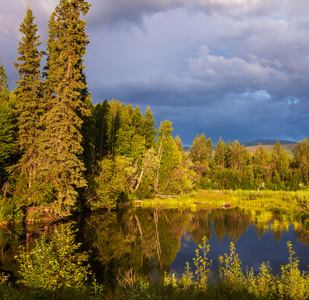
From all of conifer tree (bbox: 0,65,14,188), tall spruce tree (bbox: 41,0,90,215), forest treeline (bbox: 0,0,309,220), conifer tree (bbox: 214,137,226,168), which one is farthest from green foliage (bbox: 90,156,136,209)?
conifer tree (bbox: 214,137,226,168)

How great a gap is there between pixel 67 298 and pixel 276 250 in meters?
17.4

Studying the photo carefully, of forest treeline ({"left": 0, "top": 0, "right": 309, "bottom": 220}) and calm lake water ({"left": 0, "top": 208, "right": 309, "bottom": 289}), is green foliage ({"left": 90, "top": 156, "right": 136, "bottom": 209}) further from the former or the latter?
calm lake water ({"left": 0, "top": 208, "right": 309, "bottom": 289})

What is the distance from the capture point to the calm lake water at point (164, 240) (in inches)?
590

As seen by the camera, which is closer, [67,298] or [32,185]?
[67,298]

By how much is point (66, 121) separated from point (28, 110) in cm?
538

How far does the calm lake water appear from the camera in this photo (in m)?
15.0

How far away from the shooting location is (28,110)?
1048 inches

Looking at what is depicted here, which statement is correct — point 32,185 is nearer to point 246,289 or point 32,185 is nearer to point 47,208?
point 47,208

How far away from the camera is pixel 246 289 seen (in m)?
8.29

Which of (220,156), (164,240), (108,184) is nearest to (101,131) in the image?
(108,184)

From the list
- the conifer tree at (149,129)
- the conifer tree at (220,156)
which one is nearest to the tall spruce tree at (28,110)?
the conifer tree at (149,129)

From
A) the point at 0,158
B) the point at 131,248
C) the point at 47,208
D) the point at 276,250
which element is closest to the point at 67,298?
the point at 131,248

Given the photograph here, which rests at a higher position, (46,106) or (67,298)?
(46,106)

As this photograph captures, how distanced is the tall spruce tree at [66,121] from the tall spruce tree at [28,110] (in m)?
1.47
